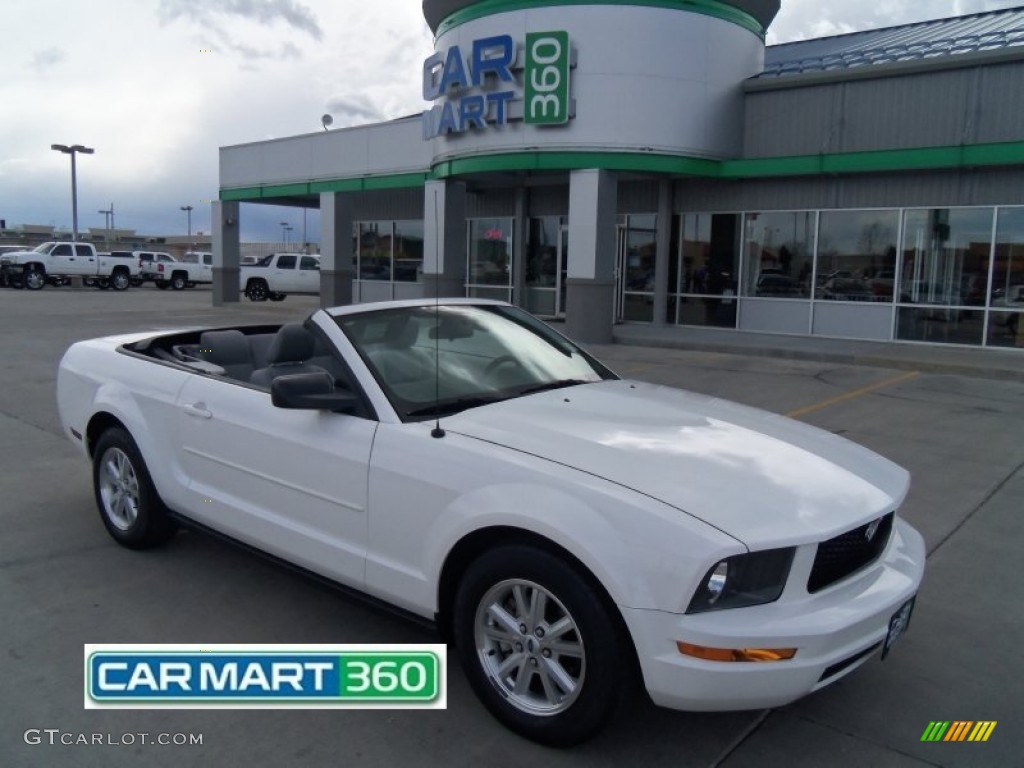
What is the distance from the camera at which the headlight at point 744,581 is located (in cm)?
273

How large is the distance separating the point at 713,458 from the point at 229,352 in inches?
135

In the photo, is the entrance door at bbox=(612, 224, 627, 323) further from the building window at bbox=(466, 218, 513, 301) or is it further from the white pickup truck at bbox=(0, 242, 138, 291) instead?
the white pickup truck at bbox=(0, 242, 138, 291)

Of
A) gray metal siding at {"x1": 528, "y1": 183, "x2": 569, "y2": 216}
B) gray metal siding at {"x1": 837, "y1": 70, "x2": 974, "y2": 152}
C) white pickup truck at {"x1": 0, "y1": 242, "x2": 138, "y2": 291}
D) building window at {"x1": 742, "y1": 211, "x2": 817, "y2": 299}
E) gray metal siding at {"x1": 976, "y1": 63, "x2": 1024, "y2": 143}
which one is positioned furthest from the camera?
white pickup truck at {"x1": 0, "y1": 242, "x2": 138, "y2": 291}

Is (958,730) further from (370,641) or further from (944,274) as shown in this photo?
(944,274)

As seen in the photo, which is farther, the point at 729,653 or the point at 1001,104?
the point at 1001,104

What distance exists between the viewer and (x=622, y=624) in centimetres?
284

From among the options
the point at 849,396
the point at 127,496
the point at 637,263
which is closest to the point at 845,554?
the point at 127,496

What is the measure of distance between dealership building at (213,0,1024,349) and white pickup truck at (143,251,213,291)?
25.2 meters

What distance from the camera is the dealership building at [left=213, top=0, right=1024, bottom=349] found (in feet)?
49.9

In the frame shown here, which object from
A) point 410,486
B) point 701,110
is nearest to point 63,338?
point 701,110

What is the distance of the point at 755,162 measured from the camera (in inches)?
672

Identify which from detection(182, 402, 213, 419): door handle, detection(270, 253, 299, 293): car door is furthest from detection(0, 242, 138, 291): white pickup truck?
detection(182, 402, 213, 419): door handle

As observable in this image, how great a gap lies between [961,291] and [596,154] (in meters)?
7.11

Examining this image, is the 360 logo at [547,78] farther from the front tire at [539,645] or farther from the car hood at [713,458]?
the front tire at [539,645]
